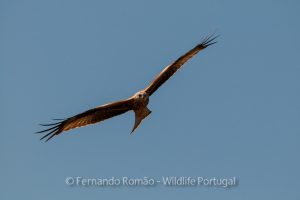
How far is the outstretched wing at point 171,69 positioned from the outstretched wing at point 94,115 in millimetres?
830

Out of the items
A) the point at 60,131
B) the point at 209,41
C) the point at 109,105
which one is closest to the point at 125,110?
the point at 109,105

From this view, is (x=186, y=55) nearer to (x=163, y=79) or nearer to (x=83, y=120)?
(x=163, y=79)

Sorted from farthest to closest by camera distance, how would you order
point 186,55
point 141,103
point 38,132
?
point 186,55 → point 141,103 → point 38,132

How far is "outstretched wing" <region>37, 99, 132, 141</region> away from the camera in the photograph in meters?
18.0

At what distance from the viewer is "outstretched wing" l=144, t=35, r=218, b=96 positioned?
19047 millimetres

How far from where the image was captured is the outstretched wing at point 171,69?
19.0 metres

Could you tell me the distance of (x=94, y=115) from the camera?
18.5m

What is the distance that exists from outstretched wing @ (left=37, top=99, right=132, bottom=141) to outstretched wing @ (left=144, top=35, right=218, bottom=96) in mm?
830

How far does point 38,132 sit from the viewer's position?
55.6 ft

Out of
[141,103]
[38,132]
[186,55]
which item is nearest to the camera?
[38,132]

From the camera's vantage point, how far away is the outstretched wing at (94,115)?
59.1ft

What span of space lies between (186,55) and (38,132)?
546cm

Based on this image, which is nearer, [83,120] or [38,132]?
[38,132]

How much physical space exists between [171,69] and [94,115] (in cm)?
282
